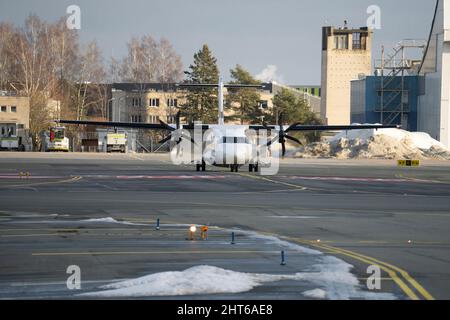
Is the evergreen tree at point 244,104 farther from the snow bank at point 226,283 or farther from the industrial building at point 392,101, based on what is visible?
the snow bank at point 226,283

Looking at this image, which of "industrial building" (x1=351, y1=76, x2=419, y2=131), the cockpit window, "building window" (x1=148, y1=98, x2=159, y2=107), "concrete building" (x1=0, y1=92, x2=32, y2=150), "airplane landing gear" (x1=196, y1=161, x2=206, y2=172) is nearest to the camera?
the cockpit window

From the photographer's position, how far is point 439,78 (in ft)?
293

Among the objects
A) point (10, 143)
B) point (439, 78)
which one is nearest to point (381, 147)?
point (439, 78)

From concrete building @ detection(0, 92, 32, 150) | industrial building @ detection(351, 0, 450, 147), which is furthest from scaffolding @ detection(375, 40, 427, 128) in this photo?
concrete building @ detection(0, 92, 32, 150)

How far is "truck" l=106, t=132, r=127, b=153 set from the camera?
3969 inches

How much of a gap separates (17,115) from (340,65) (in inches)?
2340

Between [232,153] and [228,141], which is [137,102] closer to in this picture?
[228,141]

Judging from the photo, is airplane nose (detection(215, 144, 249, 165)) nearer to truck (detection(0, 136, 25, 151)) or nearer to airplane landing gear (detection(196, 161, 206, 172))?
airplane landing gear (detection(196, 161, 206, 172))

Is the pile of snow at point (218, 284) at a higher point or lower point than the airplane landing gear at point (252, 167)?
lower

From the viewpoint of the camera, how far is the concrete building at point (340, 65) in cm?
14300

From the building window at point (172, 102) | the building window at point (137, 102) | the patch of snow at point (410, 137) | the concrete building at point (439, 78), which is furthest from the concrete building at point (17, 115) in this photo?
the concrete building at point (439, 78)

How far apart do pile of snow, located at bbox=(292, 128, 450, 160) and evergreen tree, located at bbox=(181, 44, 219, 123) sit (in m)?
30.4

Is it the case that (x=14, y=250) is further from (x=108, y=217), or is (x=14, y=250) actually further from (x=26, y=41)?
(x=26, y=41)

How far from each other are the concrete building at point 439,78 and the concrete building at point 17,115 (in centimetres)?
5114
